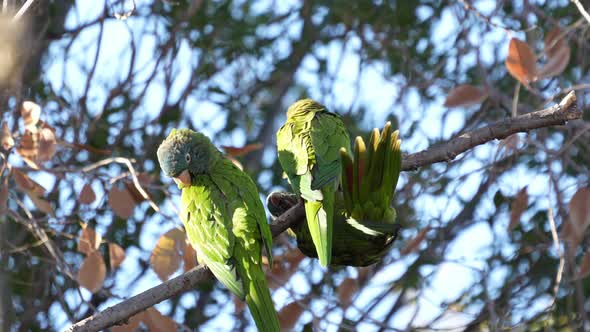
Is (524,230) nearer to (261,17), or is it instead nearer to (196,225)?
(261,17)

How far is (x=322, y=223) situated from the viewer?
259cm

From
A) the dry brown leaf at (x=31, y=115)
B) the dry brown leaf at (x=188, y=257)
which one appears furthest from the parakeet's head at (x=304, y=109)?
the dry brown leaf at (x=31, y=115)

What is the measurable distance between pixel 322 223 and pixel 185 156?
592 millimetres

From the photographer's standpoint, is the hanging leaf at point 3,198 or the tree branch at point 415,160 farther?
the hanging leaf at point 3,198

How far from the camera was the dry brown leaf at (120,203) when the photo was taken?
10.6ft

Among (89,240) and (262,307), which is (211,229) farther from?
(89,240)

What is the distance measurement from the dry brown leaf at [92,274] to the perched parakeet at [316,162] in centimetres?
81

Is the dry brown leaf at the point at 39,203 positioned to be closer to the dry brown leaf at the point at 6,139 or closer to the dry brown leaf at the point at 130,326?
the dry brown leaf at the point at 6,139

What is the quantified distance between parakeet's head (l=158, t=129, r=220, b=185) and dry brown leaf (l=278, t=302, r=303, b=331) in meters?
0.69

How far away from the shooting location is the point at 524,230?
476cm

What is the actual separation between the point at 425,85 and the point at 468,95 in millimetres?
1162

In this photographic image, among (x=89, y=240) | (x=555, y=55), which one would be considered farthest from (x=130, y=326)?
(x=555, y=55)

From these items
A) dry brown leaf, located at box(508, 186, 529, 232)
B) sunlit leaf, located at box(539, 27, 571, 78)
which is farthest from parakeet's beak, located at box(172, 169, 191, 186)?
dry brown leaf, located at box(508, 186, 529, 232)

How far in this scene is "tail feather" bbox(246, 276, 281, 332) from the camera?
240 centimetres
